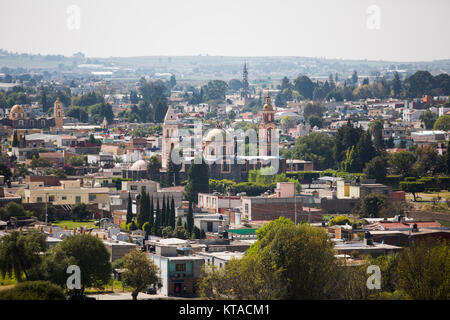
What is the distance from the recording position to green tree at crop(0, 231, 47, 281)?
73.9 feet

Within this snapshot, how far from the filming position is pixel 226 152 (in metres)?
51.3

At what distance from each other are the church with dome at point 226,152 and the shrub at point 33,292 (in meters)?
29.8

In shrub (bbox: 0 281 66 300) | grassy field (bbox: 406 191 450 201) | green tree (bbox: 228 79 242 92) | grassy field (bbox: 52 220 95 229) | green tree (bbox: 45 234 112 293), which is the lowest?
green tree (bbox: 228 79 242 92)

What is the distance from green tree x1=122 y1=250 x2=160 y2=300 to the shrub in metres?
4.47

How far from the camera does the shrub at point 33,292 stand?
58.0ft

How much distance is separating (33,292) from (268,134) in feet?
113

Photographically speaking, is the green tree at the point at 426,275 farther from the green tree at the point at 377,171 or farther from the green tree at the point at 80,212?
the green tree at the point at 377,171

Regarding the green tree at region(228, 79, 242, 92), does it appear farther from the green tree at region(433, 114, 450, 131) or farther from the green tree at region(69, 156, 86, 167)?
the green tree at region(69, 156, 86, 167)

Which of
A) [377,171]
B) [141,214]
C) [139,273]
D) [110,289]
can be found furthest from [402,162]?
[139,273]

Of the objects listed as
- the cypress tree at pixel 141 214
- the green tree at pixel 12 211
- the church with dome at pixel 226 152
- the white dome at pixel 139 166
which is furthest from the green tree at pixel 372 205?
the white dome at pixel 139 166

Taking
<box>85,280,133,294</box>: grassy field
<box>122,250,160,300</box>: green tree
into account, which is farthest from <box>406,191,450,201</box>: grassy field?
<box>122,250,160,300</box>: green tree

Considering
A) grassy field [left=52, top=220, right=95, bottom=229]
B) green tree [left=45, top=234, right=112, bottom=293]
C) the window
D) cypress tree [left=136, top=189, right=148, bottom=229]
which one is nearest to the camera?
green tree [left=45, top=234, right=112, bottom=293]
